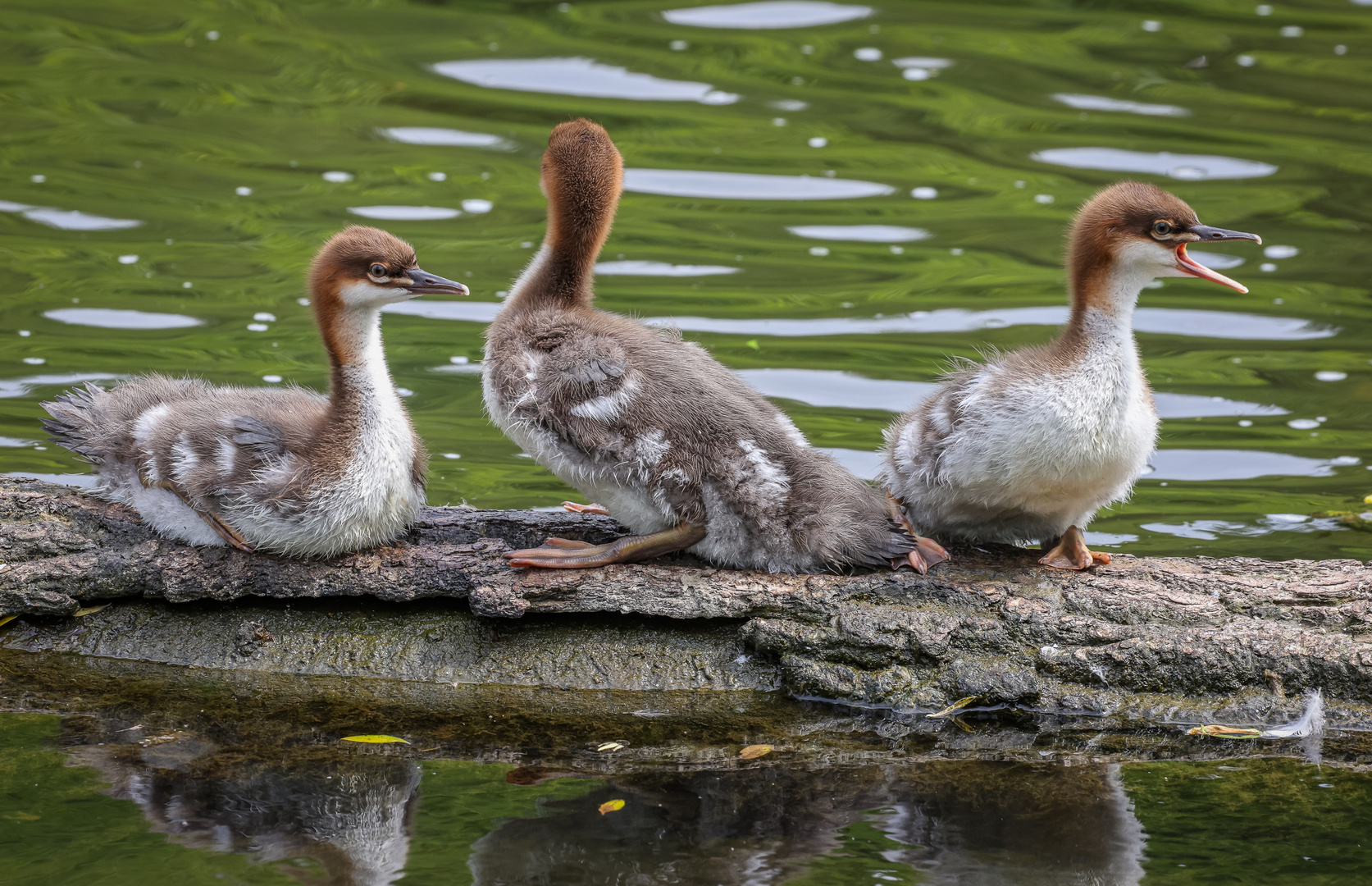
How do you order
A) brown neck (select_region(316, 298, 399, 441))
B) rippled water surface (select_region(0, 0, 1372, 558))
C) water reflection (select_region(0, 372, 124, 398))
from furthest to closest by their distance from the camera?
1. rippled water surface (select_region(0, 0, 1372, 558))
2. water reflection (select_region(0, 372, 124, 398))
3. brown neck (select_region(316, 298, 399, 441))

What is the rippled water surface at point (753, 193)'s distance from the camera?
903cm

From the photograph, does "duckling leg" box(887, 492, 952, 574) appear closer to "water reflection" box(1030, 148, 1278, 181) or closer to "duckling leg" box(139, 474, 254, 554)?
"duckling leg" box(139, 474, 254, 554)

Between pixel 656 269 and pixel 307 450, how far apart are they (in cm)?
592

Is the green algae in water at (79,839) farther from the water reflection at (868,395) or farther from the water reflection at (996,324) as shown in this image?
the water reflection at (996,324)

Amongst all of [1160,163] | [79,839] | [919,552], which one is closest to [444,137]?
[1160,163]

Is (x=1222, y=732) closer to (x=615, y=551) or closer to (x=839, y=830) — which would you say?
(x=839, y=830)

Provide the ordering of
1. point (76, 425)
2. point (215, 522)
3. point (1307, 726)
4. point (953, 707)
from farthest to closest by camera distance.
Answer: point (76, 425) < point (215, 522) < point (953, 707) < point (1307, 726)

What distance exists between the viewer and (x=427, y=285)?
576 centimetres

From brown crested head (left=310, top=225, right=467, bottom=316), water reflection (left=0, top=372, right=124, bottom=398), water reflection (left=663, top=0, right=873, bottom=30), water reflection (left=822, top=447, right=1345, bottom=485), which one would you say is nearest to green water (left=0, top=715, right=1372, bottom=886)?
brown crested head (left=310, top=225, right=467, bottom=316)

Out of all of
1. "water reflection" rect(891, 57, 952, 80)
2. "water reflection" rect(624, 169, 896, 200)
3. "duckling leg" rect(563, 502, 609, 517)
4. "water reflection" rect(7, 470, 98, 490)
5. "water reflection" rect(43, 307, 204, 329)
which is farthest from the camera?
"water reflection" rect(891, 57, 952, 80)

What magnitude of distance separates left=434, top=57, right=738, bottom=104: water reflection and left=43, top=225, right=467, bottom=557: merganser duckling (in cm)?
898

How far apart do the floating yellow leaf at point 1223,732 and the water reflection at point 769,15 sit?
12129 millimetres

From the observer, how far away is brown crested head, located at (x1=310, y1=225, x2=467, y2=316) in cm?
569

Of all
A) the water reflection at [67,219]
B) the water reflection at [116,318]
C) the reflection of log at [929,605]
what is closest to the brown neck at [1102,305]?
the reflection of log at [929,605]
